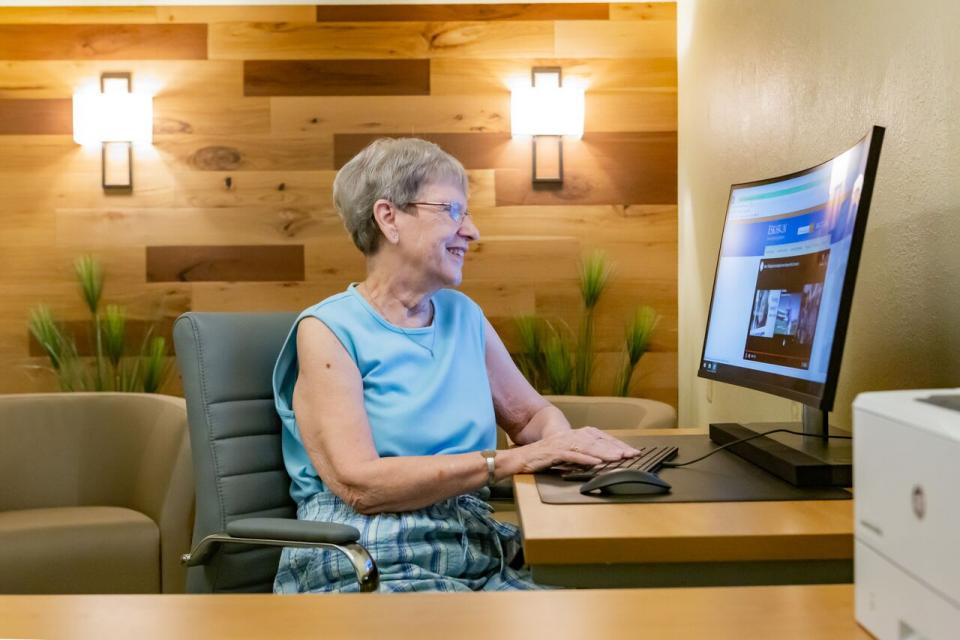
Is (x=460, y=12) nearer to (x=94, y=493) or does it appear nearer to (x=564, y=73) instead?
(x=564, y=73)

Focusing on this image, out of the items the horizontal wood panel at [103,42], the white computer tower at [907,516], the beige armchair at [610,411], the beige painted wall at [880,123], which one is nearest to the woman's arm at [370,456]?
the beige painted wall at [880,123]

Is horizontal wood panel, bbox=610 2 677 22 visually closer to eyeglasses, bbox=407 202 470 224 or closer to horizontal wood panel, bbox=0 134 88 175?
horizontal wood panel, bbox=0 134 88 175

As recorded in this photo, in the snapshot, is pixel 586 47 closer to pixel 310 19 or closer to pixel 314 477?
pixel 310 19

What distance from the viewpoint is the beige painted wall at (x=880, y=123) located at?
174cm

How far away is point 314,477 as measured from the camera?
2.04 meters

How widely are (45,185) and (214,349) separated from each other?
269 cm

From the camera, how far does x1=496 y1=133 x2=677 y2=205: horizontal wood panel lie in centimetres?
432

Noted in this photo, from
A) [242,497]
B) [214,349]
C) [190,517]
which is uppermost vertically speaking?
[214,349]

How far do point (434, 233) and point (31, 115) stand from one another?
A: 9.31 feet

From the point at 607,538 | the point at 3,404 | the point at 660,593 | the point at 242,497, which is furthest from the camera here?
the point at 3,404

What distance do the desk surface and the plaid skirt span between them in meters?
0.49

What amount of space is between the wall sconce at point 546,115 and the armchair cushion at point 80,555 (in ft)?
6.83

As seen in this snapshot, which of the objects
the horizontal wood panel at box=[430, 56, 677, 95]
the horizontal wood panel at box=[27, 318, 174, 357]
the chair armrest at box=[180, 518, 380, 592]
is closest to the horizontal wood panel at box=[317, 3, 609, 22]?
the horizontal wood panel at box=[430, 56, 677, 95]

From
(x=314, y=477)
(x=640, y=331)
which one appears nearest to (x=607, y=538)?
(x=314, y=477)
